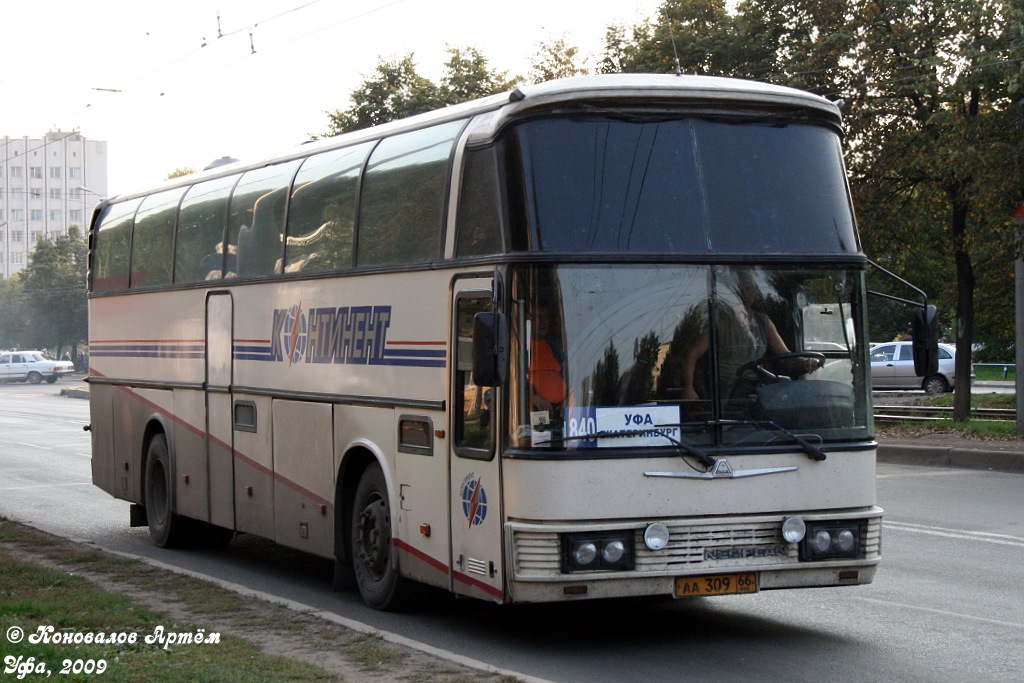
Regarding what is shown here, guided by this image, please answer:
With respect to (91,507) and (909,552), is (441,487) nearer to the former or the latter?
(909,552)

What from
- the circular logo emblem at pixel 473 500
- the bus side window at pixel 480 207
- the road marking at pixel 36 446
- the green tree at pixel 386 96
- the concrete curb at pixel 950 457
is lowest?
the road marking at pixel 36 446

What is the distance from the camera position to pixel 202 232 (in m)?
13.2

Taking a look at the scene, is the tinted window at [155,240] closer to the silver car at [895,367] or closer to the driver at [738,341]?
the driver at [738,341]

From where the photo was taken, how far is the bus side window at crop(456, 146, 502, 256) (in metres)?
8.28

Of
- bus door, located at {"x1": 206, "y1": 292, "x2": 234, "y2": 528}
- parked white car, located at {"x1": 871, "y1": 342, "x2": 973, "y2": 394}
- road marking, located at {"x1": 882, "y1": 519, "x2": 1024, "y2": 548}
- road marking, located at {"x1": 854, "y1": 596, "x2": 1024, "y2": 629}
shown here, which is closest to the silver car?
parked white car, located at {"x1": 871, "y1": 342, "x2": 973, "y2": 394}

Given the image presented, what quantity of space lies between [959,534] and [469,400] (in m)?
6.30

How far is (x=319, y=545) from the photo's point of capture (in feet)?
34.9

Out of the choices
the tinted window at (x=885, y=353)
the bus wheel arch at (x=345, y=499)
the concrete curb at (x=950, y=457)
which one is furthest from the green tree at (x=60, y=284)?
the bus wheel arch at (x=345, y=499)

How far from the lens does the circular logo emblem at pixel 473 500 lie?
27.1ft

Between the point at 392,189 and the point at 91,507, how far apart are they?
369 inches

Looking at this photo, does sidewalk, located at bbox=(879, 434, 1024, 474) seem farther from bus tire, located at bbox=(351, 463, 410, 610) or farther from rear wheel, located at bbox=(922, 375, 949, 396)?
rear wheel, located at bbox=(922, 375, 949, 396)

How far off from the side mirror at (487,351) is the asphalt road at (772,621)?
63.3 inches

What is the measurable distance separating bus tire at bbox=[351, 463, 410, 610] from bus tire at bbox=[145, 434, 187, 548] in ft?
13.5

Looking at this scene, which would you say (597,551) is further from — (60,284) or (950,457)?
(60,284)
